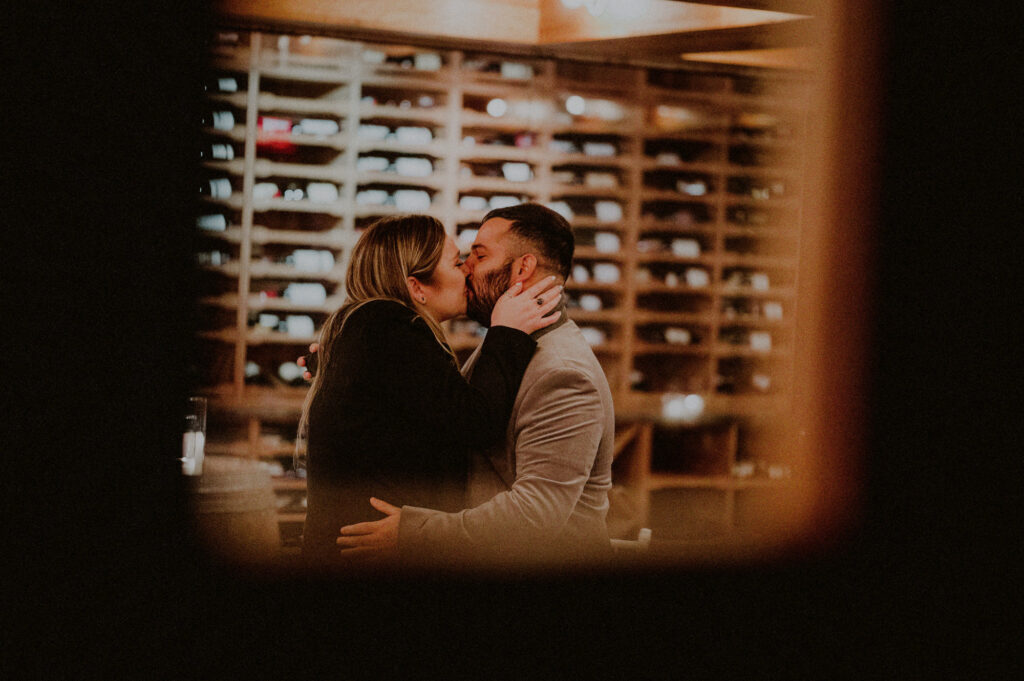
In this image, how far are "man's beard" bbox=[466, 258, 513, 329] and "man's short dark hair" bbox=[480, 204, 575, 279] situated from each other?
3.2 inches

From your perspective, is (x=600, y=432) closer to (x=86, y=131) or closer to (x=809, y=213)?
A: (x=809, y=213)

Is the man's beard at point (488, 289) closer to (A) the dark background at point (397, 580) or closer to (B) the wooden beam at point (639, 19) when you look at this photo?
(A) the dark background at point (397, 580)

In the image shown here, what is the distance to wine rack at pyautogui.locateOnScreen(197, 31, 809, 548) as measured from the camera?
482 cm

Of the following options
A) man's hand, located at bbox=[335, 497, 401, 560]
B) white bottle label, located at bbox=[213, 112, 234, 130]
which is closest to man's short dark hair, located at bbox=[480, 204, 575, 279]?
man's hand, located at bbox=[335, 497, 401, 560]

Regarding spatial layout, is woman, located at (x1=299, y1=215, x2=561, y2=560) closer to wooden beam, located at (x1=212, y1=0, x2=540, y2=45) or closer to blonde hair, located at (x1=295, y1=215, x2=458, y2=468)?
blonde hair, located at (x1=295, y1=215, x2=458, y2=468)

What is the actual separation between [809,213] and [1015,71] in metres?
0.60

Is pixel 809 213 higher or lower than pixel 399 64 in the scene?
lower

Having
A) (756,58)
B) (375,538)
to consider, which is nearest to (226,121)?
(756,58)

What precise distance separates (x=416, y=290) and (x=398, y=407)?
0.34m

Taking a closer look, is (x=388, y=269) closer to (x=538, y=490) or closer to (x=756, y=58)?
(x=538, y=490)

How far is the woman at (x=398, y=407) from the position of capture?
2072 mm

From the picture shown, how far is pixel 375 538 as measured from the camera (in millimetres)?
2078

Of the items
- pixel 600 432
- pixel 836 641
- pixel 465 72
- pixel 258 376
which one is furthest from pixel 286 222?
pixel 836 641

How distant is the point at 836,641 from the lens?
88.6 inches
